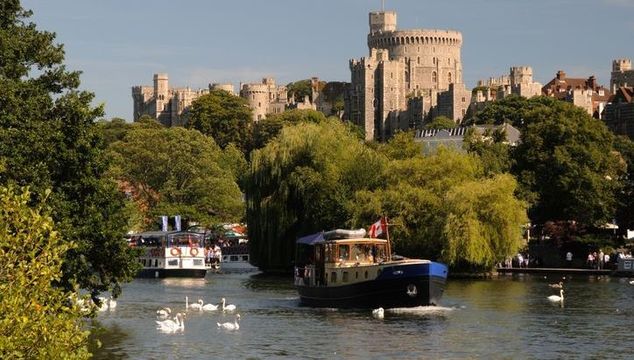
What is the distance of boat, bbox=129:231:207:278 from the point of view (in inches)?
3118

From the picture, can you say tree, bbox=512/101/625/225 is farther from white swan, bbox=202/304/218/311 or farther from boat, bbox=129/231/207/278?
white swan, bbox=202/304/218/311

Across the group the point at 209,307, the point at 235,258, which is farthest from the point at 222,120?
the point at 209,307

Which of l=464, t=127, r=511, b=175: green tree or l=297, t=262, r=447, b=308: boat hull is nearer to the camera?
l=297, t=262, r=447, b=308: boat hull

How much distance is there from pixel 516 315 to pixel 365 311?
5503mm

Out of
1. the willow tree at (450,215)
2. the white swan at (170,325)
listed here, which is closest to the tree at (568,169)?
the willow tree at (450,215)

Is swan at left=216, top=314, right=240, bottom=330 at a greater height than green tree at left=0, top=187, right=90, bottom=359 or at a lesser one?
lesser

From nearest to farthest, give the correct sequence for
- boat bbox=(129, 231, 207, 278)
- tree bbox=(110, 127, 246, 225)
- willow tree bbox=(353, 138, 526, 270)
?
willow tree bbox=(353, 138, 526, 270) < boat bbox=(129, 231, 207, 278) < tree bbox=(110, 127, 246, 225)

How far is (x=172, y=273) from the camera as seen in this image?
3150 inches

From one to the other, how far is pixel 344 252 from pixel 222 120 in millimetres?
125828

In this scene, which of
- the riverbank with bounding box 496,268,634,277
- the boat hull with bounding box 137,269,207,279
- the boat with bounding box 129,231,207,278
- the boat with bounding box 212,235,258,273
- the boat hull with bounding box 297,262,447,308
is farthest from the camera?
the boat with bounding box 212,235,258,273

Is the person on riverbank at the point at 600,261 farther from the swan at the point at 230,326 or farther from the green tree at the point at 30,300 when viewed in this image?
the green tree at the point at 30,300

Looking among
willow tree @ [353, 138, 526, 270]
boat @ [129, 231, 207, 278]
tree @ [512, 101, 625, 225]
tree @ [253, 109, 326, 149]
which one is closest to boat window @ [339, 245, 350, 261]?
willow tree @ [353, 138, 526, 270]

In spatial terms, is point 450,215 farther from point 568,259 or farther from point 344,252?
point 568,259

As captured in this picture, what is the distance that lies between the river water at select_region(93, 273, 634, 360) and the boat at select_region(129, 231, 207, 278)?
1555cm
